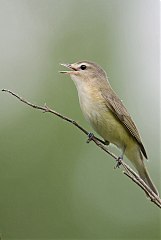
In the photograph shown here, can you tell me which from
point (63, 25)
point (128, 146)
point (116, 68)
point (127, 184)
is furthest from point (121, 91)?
point (128, 146)

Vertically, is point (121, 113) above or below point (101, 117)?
above

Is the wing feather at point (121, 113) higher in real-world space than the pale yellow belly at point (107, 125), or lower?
higher

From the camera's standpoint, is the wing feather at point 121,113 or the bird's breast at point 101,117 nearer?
the bird's breast at point 101,117

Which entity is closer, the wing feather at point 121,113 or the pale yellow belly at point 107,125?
the pale yellow belly at point 107,125

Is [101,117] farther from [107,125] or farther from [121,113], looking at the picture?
[121,113]

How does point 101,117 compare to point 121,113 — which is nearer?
point 101,117

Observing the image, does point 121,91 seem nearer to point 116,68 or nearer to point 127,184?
point 116,68

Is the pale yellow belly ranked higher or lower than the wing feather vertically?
lower

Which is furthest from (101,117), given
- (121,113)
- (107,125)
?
(121,113)
